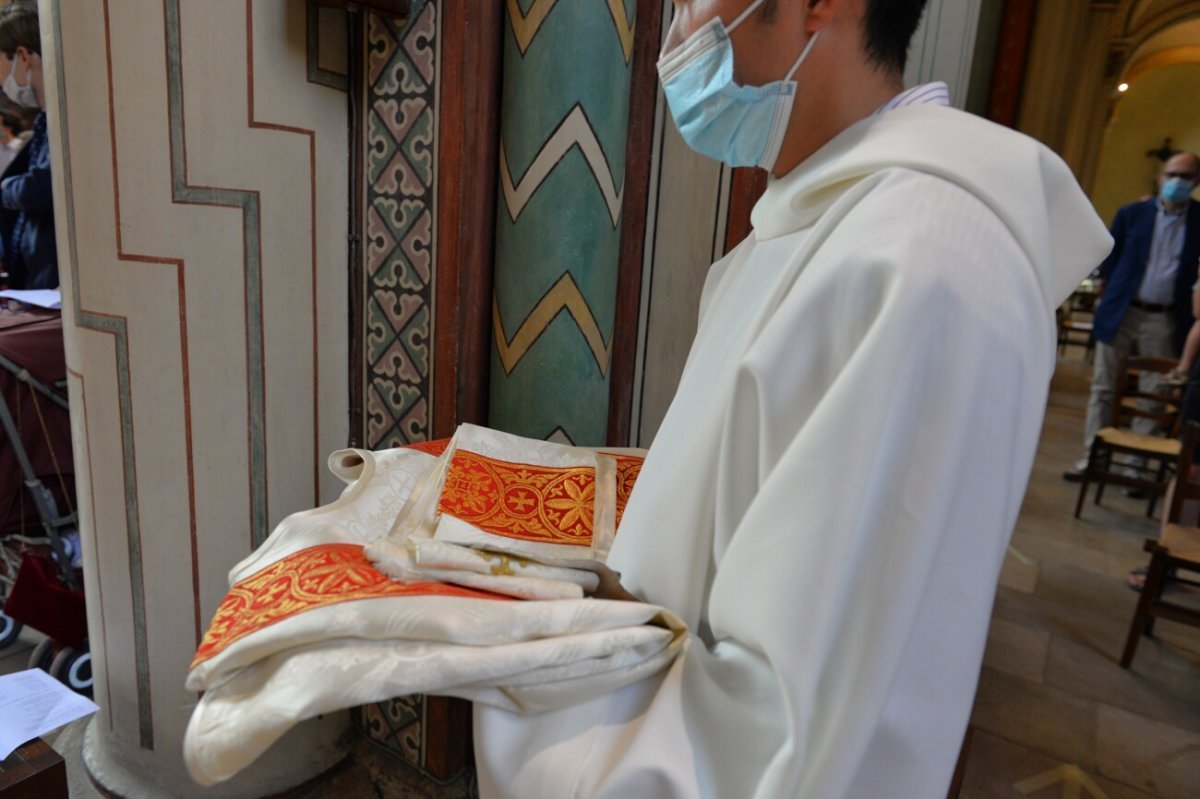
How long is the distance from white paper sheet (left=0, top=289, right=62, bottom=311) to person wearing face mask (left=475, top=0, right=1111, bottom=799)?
9.52 ft

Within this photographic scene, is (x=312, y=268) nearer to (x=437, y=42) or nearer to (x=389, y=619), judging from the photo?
(x=437, y=42)

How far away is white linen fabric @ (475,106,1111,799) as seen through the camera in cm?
65

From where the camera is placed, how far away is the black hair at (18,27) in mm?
2920

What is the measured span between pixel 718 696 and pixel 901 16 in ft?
2.92

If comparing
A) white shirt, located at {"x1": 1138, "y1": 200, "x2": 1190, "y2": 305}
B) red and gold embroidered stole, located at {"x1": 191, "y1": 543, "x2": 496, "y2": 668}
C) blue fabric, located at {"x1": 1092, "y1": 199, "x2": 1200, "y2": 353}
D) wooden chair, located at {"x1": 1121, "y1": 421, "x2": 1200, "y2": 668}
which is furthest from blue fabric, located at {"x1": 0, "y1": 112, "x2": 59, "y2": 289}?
white shirt, located at {"x1": 1138, "y1": 200, "x2": 1190, "y2": 305}

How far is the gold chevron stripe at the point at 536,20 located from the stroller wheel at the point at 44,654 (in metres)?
2.73

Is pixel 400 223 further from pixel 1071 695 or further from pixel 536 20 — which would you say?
pixel 1071 695

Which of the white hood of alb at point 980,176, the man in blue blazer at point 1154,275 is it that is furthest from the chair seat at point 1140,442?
the white hood of alb at point 980,176

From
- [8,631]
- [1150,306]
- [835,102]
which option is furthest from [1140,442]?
[8,631]

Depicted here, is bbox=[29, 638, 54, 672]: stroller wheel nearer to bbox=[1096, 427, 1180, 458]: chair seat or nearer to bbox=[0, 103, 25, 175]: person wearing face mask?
bbox=[0, 103, 25, 175]: person wearing face mask

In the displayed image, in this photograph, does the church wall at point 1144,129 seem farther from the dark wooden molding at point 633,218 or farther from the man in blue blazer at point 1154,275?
the dark wooden molding at point 633,218

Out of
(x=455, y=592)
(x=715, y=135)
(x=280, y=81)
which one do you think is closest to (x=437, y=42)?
(x=280, y=81)

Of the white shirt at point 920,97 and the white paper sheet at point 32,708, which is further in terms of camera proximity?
the white paper sheet at point 32,708

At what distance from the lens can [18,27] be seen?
9.61ft
